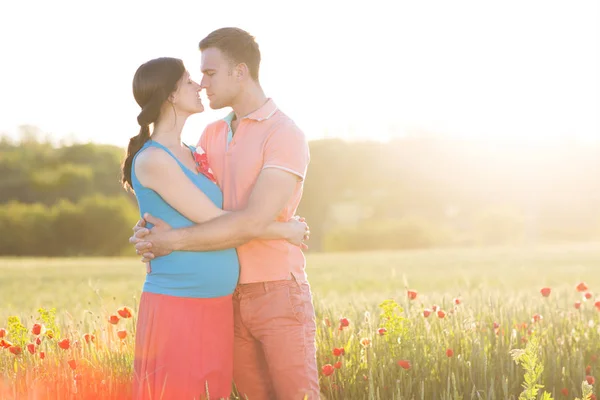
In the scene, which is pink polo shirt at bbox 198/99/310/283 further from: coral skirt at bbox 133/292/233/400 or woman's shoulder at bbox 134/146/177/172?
woman's shoulder at bbox 134/146/177/172

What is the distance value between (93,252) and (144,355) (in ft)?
127

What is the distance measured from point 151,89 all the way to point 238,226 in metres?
0.86

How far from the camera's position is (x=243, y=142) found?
4.05m

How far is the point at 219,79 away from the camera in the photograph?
13.6 ft

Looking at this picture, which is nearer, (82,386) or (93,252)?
(82,386)

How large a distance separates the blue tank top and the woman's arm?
53 millimetres

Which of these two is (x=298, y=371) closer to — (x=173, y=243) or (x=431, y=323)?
(x=173, y=243)

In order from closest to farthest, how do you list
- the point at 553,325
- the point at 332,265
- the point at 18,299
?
the point at 553,325 < the point at 18,299 < the point at 332,265

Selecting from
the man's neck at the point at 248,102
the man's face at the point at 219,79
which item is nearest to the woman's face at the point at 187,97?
the man's face at the point at 219,79

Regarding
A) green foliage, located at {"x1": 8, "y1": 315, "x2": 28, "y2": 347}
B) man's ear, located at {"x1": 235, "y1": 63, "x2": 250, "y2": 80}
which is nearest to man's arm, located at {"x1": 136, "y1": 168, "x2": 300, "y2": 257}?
man's ear, located at {"x1": 235, "y1": 63, "x2": 250, "y2": 80}

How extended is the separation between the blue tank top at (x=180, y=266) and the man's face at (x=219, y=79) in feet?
1.67

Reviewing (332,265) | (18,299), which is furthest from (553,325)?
(332,265)

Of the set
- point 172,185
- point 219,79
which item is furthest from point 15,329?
point 219,79

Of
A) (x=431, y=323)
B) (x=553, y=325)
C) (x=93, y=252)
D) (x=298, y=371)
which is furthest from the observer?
(x=93, y=252)
